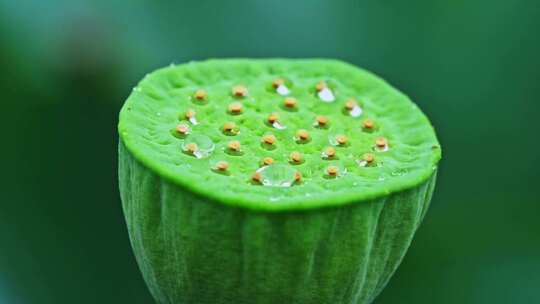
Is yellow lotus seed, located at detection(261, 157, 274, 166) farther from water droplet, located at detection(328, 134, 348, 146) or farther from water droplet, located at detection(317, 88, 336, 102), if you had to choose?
water droplet, located at detection(317, 88, 336, 102)

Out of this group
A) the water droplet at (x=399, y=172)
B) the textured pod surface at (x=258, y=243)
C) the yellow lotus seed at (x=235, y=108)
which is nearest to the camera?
the textured pod surface at (x=258, y=243)

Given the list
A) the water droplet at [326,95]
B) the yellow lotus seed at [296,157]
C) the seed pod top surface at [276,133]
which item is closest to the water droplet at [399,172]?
the seed pod top surface at [276,133]

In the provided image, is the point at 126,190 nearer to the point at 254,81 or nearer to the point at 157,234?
the point at 157,234

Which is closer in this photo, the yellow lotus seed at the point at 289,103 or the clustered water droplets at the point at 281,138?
the clustered water droplets at the point at 281,138

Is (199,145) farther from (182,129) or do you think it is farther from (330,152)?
(330,152)

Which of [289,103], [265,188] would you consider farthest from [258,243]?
[289,103]

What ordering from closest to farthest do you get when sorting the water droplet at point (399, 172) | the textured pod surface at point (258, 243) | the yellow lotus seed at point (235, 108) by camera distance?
the textured pod surface at point (258, 243)
the water droplet at point (399, 172)
the yellow lotus seed at point (235, 108)

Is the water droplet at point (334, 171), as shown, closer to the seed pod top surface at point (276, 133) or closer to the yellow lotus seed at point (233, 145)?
the seed pod top surface at point (276, 133)

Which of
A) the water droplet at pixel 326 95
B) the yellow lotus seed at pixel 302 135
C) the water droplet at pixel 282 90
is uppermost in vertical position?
the water droplet at pixel 282 90
